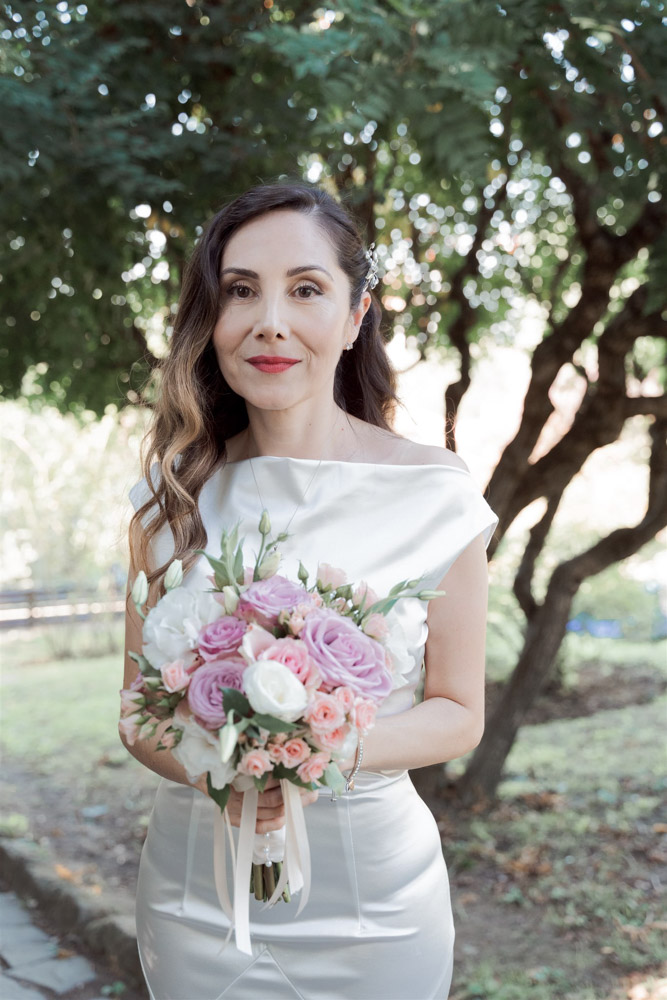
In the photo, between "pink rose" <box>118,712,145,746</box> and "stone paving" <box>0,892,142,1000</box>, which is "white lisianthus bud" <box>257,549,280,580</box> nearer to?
"pink rose" <box>118,712,145,746</box>

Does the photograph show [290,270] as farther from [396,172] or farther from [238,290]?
[396,172]

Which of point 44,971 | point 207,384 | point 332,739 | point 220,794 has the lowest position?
point 44,971

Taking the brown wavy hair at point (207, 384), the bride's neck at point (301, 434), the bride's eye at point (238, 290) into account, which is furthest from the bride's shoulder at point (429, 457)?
the bride's eye at point (238, 290)

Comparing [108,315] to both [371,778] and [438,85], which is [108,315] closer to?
[438,85]

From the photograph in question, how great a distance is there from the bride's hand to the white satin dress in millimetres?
511

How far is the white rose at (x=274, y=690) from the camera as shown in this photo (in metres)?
1.42

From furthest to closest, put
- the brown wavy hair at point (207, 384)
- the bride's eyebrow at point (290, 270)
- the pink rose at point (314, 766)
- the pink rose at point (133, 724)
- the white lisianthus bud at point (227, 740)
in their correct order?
the brown wavy hair at point (207, 384)
the bride's eyebrow at point (290, 270)
the pink rose at point (133, 724)
the pink rose at point (314, 766)
the white lisianthus bud at point (227, 740)

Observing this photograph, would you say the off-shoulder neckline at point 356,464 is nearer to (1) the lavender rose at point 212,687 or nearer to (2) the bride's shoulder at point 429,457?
(2) the bride's shoulder at point 429,457

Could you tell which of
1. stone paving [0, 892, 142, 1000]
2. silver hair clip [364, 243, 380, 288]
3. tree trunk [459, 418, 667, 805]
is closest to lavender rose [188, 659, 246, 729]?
silver hair clip [364, 243, 380, 288]

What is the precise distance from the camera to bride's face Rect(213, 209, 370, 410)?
7.27 ft

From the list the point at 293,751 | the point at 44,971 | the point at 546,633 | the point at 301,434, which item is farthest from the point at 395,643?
the point at 546,633

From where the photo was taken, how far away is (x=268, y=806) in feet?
5.53

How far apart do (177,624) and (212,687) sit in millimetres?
153

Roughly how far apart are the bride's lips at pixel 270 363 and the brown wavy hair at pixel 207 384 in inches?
7.2
